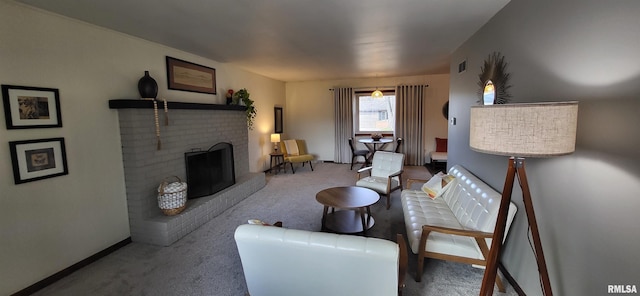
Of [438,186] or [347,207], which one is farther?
[438,186]

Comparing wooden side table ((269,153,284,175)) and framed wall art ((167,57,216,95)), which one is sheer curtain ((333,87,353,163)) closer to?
wooden side table ((269,153,284,175))

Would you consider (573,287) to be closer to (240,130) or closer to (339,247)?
(339,247)

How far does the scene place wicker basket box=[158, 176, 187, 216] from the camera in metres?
3.00

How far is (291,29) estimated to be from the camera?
2953 millimetres

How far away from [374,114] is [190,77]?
4981 millimetres

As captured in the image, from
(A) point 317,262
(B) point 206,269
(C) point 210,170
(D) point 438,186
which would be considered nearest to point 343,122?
(C) point 210,170

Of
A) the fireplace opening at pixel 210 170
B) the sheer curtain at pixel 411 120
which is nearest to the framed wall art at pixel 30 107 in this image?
the fireplace opening at pixel 210 170

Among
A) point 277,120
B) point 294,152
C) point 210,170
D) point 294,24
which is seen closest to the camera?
point 294,24

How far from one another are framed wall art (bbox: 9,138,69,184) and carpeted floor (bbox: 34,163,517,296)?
3.16ft

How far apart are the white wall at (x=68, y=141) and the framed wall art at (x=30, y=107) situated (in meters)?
0.05

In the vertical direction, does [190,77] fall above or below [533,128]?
above

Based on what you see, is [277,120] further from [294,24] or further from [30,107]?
[30,107]

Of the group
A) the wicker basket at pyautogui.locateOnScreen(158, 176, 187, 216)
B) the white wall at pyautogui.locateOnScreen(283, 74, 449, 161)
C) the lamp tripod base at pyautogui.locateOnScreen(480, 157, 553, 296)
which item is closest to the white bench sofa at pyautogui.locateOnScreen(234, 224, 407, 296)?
the lamp tripod base at pyautogui.locateOnScreen(480, 157, 553, 296)

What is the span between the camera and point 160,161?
3229 millimetres
